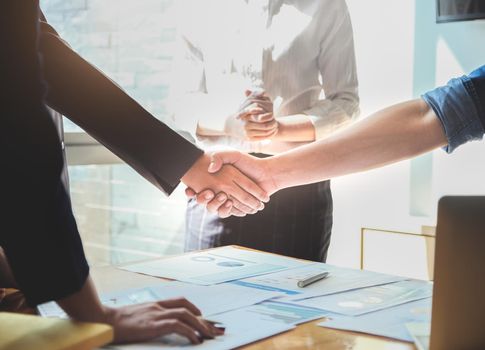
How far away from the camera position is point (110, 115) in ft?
5.60

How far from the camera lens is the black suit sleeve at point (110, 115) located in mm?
1640

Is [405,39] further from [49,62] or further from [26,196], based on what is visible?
[26,196]

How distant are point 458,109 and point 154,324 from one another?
98 centimetres

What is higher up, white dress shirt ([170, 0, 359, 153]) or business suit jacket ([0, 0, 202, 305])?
white dress shirt ([170, 0, 359, 153])

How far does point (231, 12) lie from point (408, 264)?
4.59 feet

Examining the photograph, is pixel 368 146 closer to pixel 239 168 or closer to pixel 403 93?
pixel 239 168

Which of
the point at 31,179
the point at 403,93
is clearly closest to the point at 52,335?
the point at 31,179

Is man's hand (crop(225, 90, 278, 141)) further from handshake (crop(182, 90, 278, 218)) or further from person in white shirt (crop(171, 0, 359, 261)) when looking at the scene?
handshake (crop(182, 90, 278, 218))

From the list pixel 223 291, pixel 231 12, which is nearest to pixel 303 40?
pixel 231 12

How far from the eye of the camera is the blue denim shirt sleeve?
159 centimetres

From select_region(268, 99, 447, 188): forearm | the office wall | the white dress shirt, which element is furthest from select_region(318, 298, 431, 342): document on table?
the office wall

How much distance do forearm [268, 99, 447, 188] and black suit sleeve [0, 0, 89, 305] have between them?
1175 mm

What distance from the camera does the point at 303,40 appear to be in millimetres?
2438

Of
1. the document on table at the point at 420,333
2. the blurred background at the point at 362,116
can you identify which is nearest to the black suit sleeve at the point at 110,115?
the document on table at the point at 420,333
